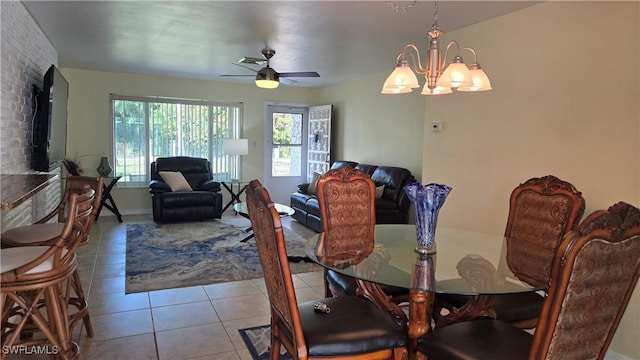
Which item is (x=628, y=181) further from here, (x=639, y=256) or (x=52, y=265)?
(x=52, y=265)

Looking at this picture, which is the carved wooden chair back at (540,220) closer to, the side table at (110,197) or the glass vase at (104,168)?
the side table at (110,197)

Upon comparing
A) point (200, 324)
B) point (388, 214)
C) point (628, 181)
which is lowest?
point (200, 324)

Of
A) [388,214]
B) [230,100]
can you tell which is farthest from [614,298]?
[230,100]

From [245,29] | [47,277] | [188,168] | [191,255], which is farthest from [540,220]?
[188,168]

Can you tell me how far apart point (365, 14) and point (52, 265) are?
268 centimetres

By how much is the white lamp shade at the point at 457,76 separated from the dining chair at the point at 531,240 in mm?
Result: 896

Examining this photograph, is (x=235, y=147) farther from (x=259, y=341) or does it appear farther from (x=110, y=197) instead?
(x=259, y=341)

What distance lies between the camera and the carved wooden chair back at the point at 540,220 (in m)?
2.27

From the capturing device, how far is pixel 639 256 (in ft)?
4.59

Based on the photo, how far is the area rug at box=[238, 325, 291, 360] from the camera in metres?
2.52

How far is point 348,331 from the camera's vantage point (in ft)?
5.80

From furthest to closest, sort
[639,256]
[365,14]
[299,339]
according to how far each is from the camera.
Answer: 1. [365,14]
2. [299,339]
3. [639,256]

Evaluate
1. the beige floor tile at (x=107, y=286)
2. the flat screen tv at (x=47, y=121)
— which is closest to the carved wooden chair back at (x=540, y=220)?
the beige floor tile at (x=107, y=286)

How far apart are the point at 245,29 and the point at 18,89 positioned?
1852 mm
